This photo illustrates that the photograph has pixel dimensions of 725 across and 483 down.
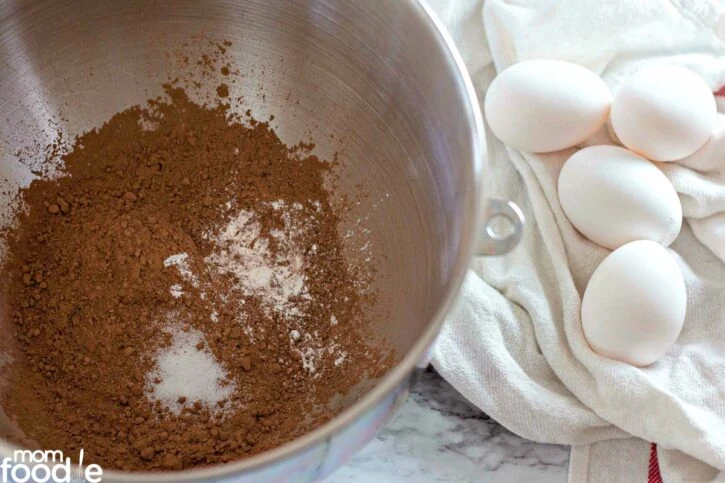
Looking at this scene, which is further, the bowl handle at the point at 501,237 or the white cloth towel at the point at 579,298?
the white cloth towel at the point at 579,298

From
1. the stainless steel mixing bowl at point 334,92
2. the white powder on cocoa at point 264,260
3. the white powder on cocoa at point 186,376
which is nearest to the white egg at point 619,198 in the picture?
the stainless steel mixing bowl at point 334,92

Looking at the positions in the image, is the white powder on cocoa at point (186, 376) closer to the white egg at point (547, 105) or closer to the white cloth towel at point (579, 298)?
the white cloth towel at point (579, 298)

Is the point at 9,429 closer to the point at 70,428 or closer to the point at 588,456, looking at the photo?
the point at 70,428

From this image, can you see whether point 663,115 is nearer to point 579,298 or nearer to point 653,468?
point 579,298

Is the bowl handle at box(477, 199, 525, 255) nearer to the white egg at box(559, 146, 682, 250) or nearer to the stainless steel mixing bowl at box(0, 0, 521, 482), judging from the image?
the stainless steel mixing bowl at box(0, 0, 521, 482)

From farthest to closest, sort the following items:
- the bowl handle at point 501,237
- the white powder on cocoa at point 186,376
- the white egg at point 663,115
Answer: the white egg at point 663,115 < the white powder on cocoa at point 186,376 < the bowl handle at point 501,237

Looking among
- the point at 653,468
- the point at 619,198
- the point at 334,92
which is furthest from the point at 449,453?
the point at 334,92

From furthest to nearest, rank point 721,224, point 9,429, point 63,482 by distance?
point 721,224, point 9,429, point 63,482

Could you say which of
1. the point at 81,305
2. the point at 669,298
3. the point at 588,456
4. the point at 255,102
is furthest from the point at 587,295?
the point at 81,305
